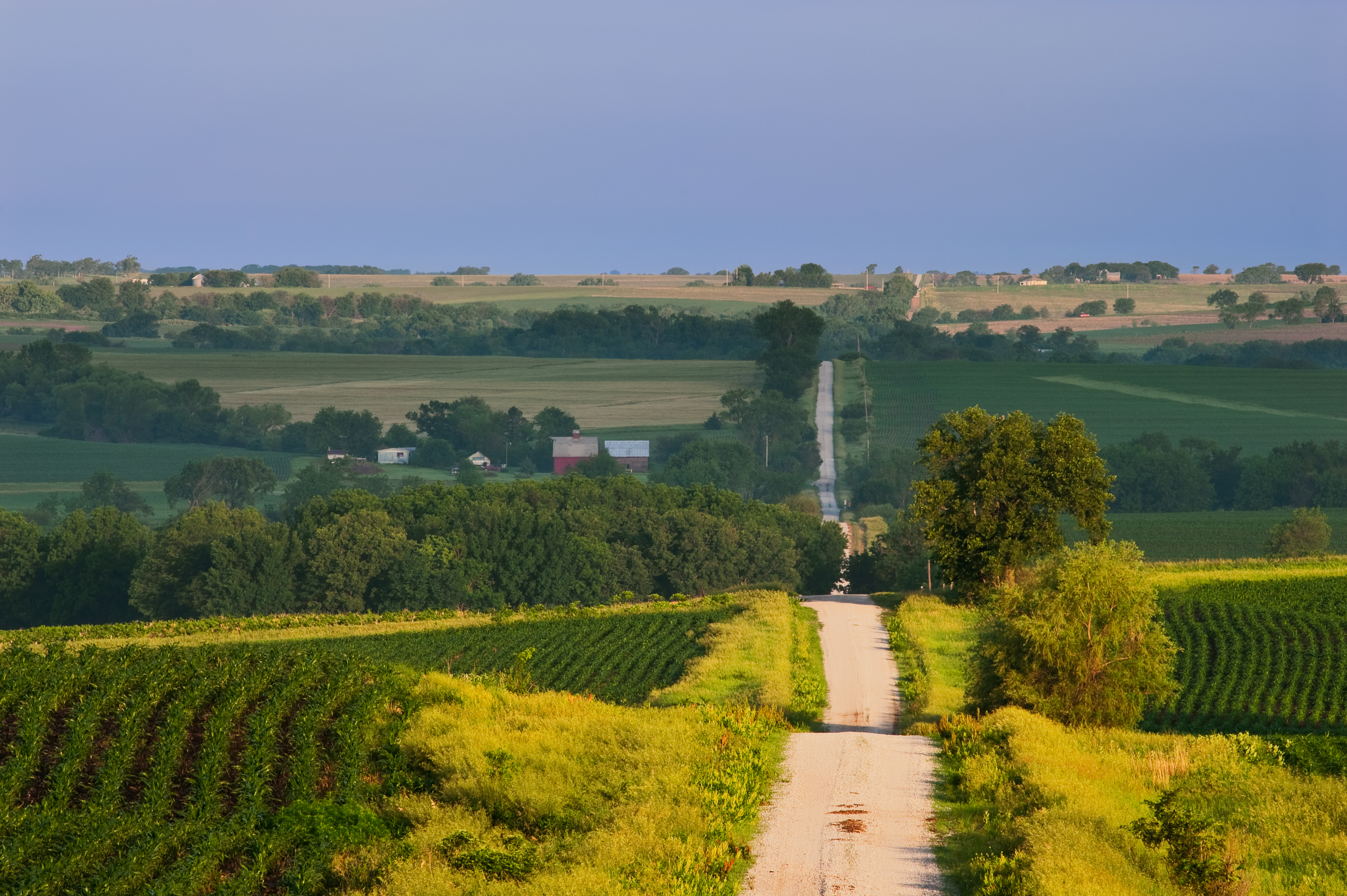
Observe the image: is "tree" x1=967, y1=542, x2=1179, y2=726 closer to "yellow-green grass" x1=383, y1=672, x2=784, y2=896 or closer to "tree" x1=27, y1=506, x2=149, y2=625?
"yellow-green grass" x1=383, y1=672, x2=784, y2=896

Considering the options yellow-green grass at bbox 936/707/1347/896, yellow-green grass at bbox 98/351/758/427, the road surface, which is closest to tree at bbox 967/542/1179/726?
yellow-green grass at bbox 936/707/1347/896

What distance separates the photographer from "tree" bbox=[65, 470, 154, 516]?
372 ft

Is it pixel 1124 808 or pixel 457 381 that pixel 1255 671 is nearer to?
pixel 1124 808

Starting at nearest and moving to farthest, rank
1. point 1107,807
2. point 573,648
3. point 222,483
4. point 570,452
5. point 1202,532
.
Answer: point 1107,807 < point 573,648 < point 1202,532 < point 222,483 < point 570,452

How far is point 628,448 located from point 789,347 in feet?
114

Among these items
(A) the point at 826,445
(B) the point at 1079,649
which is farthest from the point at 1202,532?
(B) the point at 1079,649

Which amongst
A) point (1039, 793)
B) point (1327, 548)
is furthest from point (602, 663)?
point (1327, 548)

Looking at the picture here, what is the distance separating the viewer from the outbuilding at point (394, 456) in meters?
136

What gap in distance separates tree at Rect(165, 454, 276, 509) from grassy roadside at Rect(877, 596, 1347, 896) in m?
99.5

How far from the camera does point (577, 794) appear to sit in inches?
682

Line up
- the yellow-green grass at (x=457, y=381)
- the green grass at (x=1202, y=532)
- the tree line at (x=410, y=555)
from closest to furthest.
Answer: the tree line at (x=410, y=555)
the green grass at (x=1202, y=532)
the yellow-green grass at (x=457, y=381)

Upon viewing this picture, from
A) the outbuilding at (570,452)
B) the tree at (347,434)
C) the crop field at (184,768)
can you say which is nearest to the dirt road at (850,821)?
the crop field at (184,768)

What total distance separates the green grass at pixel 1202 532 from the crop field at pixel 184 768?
71.8m

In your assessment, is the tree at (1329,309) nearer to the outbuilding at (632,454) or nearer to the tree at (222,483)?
the outbuilding at (632,454)
